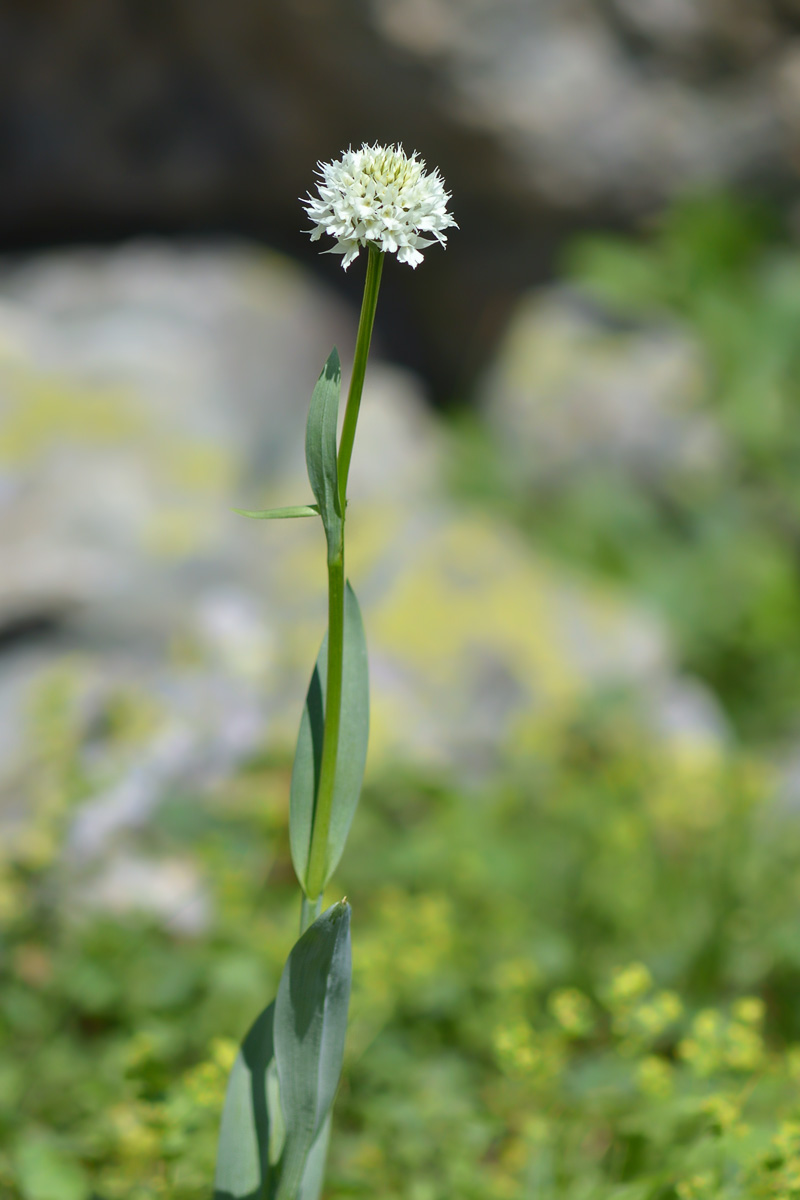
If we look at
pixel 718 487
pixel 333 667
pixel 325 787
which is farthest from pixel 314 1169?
pixel 718 487

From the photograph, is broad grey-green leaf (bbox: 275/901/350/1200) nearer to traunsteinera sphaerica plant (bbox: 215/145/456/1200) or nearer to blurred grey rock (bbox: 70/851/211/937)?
traunsteinera sphaerica plant (bbox: 215/145/456/1200)

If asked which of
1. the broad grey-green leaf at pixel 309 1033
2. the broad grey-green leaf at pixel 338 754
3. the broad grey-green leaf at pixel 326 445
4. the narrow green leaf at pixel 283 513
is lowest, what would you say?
the broad grey-green leaf at pixel 309 1033

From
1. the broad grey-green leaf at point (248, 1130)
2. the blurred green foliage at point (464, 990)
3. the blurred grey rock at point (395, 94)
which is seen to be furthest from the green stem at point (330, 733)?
the blurred grey rock at point (395, 94)

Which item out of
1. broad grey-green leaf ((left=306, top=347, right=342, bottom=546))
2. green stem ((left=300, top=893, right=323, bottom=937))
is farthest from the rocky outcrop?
green stem ((left=300, top=893, right=323, bottom=937))

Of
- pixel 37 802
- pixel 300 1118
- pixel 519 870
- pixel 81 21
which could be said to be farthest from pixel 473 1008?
pixel 81 21

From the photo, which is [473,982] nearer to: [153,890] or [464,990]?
[464,990]

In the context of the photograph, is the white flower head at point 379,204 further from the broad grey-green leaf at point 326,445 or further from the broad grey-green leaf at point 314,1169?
the broad grey-green leaf at point 314,1169
